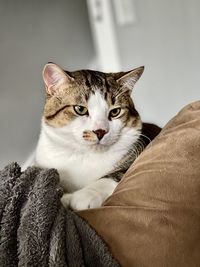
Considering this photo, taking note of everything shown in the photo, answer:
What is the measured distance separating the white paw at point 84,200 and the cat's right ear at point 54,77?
0.92ft

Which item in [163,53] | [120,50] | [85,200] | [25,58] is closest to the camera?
[85,200]

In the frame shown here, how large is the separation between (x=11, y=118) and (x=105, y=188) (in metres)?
0.91

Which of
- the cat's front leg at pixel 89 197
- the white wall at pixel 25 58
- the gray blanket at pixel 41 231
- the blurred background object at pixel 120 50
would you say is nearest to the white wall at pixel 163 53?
the blurred background object at pixel 120 50

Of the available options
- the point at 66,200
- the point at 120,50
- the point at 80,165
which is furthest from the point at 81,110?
the point at 120,50

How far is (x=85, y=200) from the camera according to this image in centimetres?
86

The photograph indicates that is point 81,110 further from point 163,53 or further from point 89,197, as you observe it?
point 163,53

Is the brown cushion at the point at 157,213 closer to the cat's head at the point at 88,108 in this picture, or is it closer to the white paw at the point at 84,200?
the white paw at the point at 84,200

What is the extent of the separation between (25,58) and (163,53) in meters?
0.65

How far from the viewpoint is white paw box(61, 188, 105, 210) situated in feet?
2.81

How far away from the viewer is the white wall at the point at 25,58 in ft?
5.60

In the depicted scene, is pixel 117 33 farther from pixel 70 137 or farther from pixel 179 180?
pixel 179 180

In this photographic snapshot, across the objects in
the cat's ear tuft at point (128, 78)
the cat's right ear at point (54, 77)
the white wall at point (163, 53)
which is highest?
the cat's right ear at point (54, 77)

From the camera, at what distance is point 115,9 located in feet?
6.72

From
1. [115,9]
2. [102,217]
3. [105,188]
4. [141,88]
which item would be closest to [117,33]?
[115,9]
